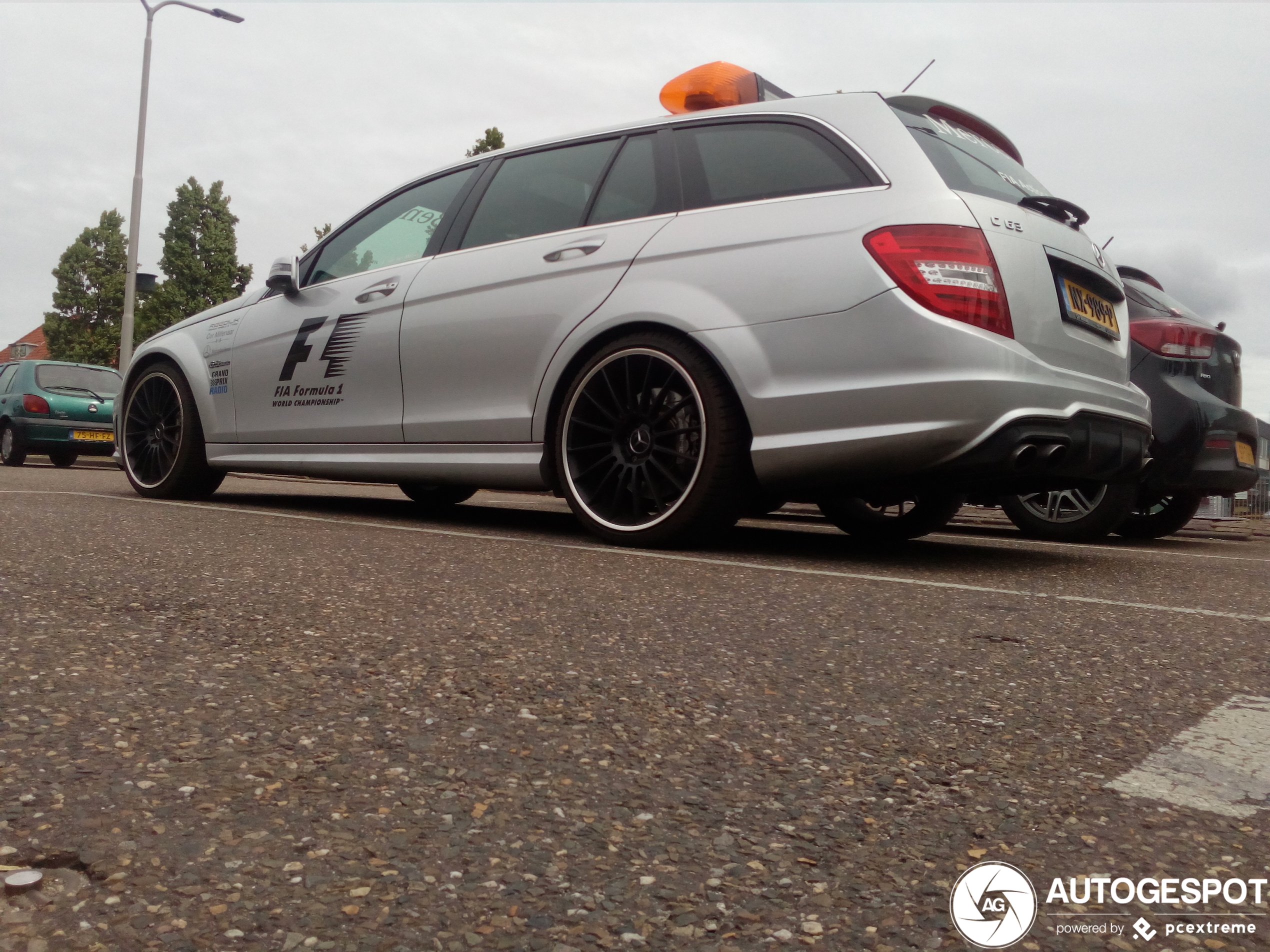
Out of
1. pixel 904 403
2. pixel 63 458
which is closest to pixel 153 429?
pixel 904 403

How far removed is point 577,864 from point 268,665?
42.4 inches

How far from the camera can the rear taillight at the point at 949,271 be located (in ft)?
12.1

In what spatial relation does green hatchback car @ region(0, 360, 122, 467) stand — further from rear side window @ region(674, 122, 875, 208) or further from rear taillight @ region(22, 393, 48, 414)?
rear side window @ region(674, 122, 875, 208)

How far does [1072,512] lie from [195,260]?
45.5 m

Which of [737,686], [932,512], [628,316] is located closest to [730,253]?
[628,316]

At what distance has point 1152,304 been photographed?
596 centimetres

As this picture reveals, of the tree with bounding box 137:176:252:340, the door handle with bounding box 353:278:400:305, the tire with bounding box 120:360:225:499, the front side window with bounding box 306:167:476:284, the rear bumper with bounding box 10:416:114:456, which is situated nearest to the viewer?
the door handle with bounding box 353:278:400:305

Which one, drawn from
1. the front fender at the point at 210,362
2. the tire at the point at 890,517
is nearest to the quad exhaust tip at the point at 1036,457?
the tire at the point at 890,517

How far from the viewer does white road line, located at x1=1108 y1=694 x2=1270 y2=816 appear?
61.0 inches

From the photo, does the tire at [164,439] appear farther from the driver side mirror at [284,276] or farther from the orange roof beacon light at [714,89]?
the orange roof beacon light at [714,89]

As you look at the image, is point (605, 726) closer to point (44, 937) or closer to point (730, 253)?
point (44, 937)

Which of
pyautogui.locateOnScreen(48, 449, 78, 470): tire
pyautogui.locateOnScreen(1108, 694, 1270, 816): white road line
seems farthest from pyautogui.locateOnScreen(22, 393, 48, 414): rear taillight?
pyautogui.locateOnScreen(1108, 694, 1270, 816): white road line

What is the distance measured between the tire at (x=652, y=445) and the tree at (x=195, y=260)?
4371 centimetres

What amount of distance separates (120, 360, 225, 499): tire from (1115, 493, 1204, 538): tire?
539 centimetres
